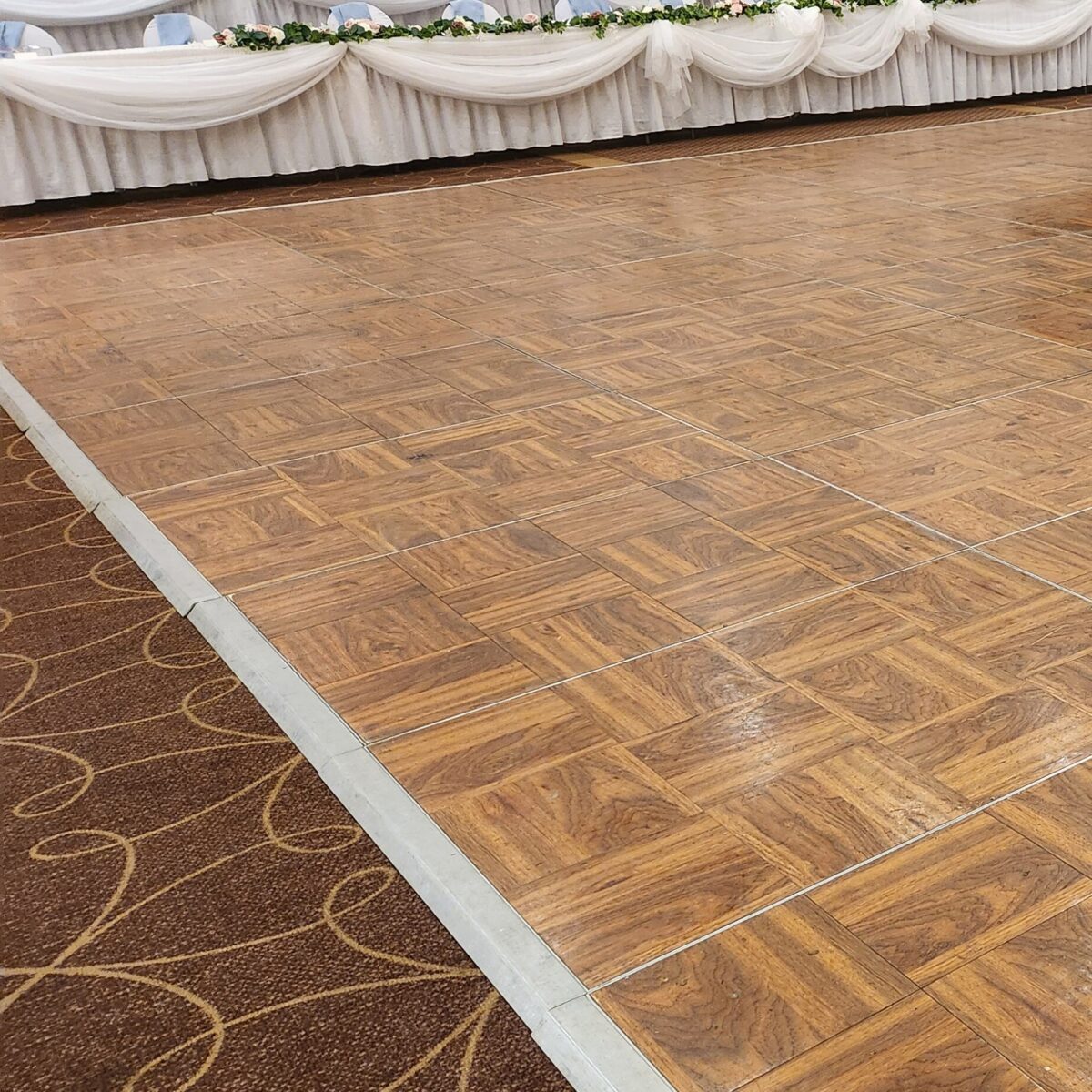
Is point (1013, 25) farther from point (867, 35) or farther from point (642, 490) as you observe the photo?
point (642, 490)

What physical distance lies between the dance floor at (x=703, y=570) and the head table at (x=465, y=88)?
1792 mm

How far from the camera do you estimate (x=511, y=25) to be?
766 cm

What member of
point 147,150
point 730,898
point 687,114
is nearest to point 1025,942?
point 730,898

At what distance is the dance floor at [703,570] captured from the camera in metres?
1.56

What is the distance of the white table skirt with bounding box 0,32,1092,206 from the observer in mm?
6852

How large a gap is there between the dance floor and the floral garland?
2418 mm

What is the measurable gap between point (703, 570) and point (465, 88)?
562 cm

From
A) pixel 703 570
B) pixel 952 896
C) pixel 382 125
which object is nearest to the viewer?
pixel 952 896

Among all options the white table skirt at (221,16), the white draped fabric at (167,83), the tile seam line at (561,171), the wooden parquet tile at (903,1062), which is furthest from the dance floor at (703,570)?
the white table skirt at (221,16)

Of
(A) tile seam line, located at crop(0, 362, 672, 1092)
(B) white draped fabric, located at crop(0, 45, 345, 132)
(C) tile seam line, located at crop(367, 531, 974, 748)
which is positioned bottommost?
(C) tile seam line, located at crop(367, 531, 974, 748)

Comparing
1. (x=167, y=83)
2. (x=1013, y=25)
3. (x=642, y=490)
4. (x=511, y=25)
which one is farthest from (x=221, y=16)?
(x=642, y=490)

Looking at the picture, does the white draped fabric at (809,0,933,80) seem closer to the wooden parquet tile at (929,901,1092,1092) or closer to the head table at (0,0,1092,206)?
the head table at (0,0,1092,206)

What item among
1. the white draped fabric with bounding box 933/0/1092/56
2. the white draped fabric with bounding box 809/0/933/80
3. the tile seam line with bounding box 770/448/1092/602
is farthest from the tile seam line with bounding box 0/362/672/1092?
the white draped fabric with bounding box 933/0/1092/56

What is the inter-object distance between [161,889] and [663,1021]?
656mm
